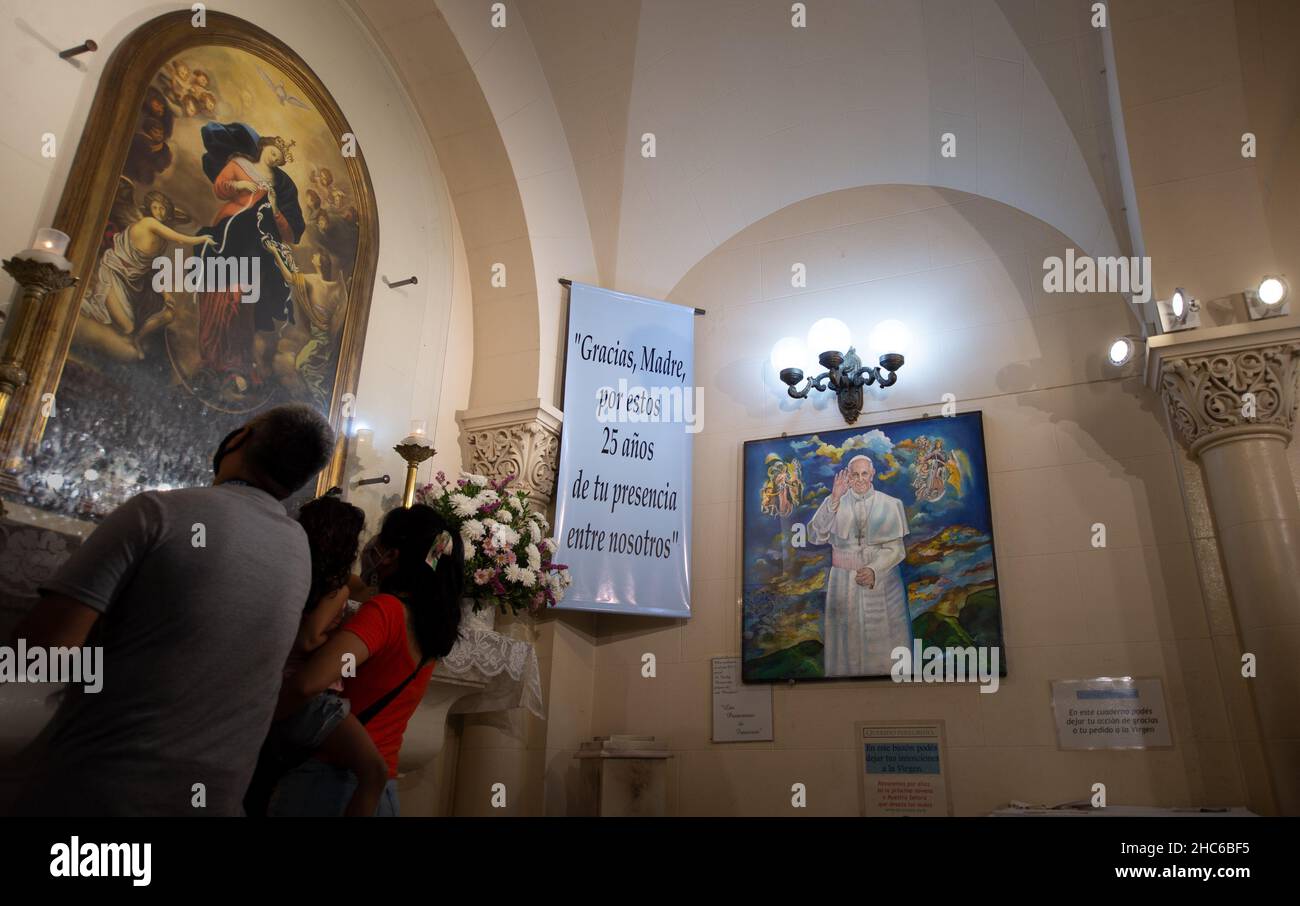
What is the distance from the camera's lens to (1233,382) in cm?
519

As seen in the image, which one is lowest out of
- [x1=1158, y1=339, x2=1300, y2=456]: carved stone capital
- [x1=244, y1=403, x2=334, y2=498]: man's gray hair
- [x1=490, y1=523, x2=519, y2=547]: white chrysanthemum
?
[x1=244, y1=403, x2=334, y2=498]: man's gray hair

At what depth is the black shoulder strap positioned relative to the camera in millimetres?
2561

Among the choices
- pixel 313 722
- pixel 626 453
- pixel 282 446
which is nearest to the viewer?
pixel 282 446

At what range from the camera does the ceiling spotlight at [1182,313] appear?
5355 mm

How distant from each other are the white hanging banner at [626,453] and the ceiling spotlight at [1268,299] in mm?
3921

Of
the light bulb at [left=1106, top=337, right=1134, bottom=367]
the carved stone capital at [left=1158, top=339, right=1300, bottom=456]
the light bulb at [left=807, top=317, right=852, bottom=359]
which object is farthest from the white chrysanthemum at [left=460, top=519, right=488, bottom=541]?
the carved stone capital at [left=1158, top=339, right=1300, bottom=456]

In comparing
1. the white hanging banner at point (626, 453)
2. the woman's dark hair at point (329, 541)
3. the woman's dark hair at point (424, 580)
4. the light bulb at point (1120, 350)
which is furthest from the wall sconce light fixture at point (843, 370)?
the woman's dark hair at point (329, 541)

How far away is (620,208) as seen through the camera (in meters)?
7.44

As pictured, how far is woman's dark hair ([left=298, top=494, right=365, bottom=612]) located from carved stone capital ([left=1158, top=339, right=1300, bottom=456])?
5.08 m

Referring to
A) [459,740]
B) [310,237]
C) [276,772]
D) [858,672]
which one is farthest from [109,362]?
[858,672]

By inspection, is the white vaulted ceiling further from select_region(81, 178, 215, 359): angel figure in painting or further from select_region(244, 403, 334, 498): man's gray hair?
select_region(244, 403, 334, 498): man's gray hair

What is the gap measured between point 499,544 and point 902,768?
10.2ft

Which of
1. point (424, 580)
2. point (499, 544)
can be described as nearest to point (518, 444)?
point (499, 544)

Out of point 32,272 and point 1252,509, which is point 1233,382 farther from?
point 32,272
